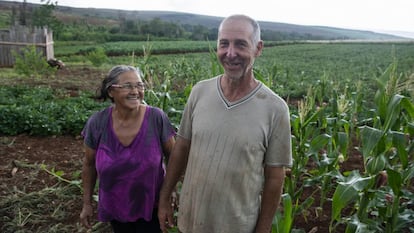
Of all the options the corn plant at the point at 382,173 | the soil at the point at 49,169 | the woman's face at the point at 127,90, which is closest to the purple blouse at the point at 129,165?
the woman's face at the point at 127,90

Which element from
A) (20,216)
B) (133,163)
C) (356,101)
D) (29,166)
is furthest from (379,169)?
(29,166)

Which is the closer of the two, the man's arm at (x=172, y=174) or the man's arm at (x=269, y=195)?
the man's arm at (x=269, y=195)

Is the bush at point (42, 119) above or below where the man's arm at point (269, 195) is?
below

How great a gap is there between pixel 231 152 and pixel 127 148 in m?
0.70

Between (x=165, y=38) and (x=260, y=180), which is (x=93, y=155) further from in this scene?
(x=165, y=38)

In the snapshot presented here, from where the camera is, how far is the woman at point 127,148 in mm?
2285

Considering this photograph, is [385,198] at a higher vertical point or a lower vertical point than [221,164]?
lower

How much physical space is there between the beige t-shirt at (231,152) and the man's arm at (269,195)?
0.03 m

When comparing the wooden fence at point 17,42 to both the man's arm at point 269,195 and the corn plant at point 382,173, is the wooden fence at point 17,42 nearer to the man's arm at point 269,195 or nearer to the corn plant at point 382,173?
the corn plant at point 382,173

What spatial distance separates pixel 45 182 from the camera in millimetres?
4664

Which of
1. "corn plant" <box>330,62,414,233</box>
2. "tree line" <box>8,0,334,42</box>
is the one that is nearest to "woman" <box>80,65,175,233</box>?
"corn plant" <box>330,62,414,233</box>

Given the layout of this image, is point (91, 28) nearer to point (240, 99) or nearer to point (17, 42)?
point (17, 42)

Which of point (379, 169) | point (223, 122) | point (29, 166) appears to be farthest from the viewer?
point (29, 166)

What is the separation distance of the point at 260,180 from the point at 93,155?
1108 millimetres
